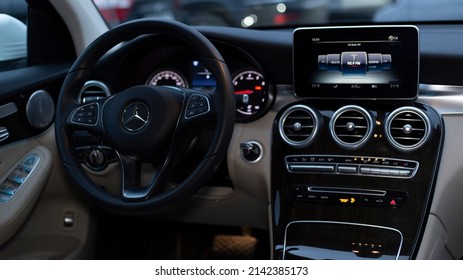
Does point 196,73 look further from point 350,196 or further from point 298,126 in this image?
point 350,196

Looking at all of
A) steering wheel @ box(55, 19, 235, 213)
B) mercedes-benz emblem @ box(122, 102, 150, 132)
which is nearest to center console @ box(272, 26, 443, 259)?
steering wheel @ box(55, 19, 235, 213)

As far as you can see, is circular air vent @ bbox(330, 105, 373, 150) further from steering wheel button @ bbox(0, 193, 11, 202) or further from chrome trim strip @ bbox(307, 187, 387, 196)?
steering wheel button @ bbox(0, 193, 11, 202)

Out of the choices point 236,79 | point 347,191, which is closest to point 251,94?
point 236,79

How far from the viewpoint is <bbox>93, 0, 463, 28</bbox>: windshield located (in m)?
2.18

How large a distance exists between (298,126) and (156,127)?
0.51 m

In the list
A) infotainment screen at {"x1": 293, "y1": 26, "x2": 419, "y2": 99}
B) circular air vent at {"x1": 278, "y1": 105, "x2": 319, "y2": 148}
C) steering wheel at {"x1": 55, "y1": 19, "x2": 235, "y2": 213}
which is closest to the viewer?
steering wheel at {"x1": 55, "y1": 19, "x2": 235, "y2": 213}

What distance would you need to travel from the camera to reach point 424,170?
72.0 inches

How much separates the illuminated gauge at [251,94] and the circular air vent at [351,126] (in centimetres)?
25

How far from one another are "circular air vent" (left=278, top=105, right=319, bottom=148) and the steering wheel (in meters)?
0.34

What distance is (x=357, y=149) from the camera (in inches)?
73.9

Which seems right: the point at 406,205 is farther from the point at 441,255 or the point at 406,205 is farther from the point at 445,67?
the point at 445,67

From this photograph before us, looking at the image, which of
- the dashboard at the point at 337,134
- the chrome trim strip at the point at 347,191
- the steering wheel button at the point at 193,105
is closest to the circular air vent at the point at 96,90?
the dashboard at the point at 337,134

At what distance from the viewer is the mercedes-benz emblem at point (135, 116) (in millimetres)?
1662

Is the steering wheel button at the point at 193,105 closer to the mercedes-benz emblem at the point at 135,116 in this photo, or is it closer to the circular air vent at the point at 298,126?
the mercedes-benz emblem at the point at 135,116
